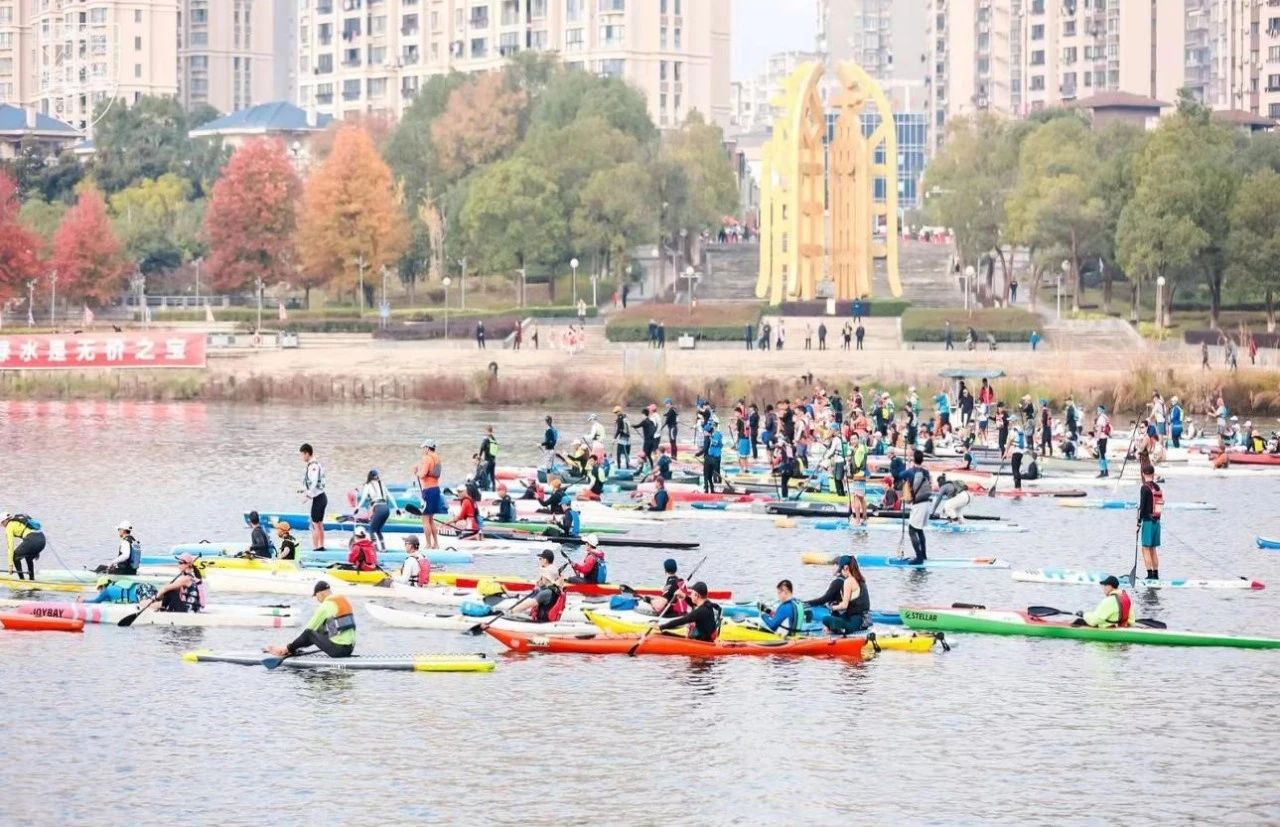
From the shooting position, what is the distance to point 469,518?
48.5 m

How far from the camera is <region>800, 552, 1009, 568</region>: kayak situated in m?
46.6

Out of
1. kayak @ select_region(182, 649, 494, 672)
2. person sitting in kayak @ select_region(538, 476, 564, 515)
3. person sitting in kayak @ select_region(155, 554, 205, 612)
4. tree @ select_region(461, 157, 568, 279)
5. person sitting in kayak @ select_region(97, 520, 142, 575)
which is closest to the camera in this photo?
kayak @ select_region(182, 649, 494, 672)

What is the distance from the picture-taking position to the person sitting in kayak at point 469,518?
4822 centimetres

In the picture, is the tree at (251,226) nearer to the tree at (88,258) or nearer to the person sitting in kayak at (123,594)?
the tree at (88,258)

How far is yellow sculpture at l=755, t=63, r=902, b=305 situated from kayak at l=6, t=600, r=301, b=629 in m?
72.7

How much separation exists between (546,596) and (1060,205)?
7896 cm

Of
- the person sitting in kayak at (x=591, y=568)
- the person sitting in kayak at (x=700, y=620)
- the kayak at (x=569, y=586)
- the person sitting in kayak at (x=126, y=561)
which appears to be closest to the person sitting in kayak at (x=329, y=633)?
the kayak at (x=569, y=586)

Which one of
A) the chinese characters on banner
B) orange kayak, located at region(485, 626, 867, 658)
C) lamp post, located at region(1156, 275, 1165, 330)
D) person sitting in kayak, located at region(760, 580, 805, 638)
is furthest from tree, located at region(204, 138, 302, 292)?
person sitting in kayak, located at region(760, 580, 805, 638)

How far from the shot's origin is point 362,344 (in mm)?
104125

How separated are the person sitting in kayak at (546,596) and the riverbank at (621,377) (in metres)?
46.5

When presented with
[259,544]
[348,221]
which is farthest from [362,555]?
[348,221]

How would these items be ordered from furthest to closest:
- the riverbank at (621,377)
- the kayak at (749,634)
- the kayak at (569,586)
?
1. the riverbank at (621,377)
2. the kayak at (569,586)
3. the kayak at (749,634)

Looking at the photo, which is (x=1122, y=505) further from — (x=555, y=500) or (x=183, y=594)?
(x=183, y=594)

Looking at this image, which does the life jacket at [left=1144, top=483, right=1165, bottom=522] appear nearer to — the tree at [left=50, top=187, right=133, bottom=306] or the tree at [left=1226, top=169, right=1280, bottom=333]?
the tree at [left=1226, top=169, right=1280, bottom=333]
